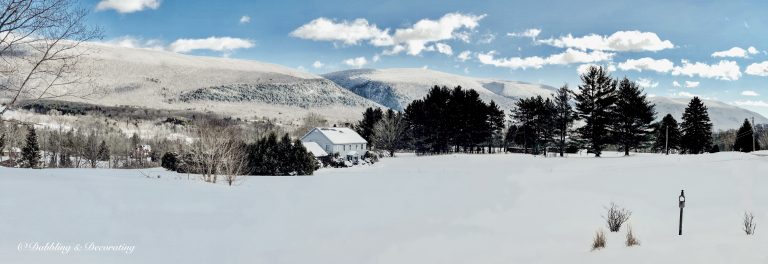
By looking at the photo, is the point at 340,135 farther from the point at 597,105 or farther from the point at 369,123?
the point at 597,105

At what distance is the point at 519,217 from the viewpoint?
13703 millimetres

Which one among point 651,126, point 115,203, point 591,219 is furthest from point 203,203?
point 651,126

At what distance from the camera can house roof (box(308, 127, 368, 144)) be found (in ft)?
248

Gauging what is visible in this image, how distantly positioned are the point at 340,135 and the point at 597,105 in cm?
4182

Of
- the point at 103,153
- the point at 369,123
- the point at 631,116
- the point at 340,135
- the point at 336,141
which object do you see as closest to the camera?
the point at 631,116

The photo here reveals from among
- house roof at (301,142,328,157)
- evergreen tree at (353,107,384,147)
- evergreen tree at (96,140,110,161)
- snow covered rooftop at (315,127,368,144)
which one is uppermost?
evergreen tree at (353,107,384,147)

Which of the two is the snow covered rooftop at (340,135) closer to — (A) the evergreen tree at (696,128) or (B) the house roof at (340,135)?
(B) the house roof at (340,135)

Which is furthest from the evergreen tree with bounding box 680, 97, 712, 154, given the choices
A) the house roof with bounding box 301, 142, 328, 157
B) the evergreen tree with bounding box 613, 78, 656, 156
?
the house roof with bounding box 301, 142, 328, 157

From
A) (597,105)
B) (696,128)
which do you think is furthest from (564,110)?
(696,128)

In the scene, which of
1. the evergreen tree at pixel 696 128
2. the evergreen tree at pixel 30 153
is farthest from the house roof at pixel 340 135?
the evergreen tree at pixel 696 128

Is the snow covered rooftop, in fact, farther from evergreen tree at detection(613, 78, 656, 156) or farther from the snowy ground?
the snowy ground

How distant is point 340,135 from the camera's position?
258ft

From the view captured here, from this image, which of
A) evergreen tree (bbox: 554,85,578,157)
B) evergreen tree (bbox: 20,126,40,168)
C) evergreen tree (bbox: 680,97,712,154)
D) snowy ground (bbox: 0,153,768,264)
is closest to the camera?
snowy ground (bbox: 0,153,768,264)

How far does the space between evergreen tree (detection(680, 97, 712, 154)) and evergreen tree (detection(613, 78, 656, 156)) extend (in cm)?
1707
